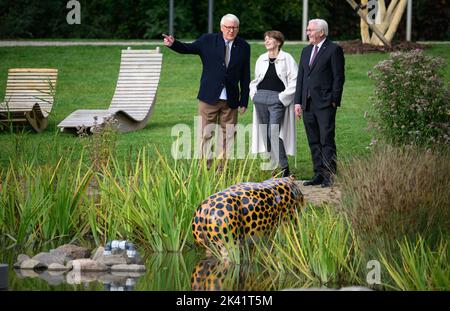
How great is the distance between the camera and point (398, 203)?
9.76 metres

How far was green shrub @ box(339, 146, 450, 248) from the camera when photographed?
975 centimetres

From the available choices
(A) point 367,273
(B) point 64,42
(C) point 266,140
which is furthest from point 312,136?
(B) point 64,42

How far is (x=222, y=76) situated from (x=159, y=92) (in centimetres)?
905

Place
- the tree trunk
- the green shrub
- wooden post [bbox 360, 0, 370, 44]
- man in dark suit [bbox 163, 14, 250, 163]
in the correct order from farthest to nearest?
1. the tree trunk
2. wooden post [bbox 360, 0, 370, 44]
3. man in dark suit [bbox 163, 14, 250, 163]
4. the green shrub

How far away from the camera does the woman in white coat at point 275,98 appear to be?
14570 millimetres

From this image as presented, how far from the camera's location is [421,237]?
982cm

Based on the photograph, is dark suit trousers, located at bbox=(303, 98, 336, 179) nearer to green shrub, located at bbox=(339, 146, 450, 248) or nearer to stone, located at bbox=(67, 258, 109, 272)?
green shrub, located at bbox=(339, 146, 450, 248)

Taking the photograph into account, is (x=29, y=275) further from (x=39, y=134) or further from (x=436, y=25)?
(x=436, y=25)

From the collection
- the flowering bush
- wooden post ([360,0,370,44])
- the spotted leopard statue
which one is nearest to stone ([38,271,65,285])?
the spotted leopard statue

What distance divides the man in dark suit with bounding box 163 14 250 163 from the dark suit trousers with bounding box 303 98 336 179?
0.73 meters

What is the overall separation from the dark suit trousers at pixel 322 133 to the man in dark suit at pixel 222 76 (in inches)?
28.6

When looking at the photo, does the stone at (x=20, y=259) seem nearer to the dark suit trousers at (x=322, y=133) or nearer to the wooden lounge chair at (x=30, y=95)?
the dark suit trousers at (x=322, y=133)

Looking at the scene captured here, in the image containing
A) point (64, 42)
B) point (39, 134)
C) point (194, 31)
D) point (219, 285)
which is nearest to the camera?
point (219, 285)

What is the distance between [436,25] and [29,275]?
74.3 feet
